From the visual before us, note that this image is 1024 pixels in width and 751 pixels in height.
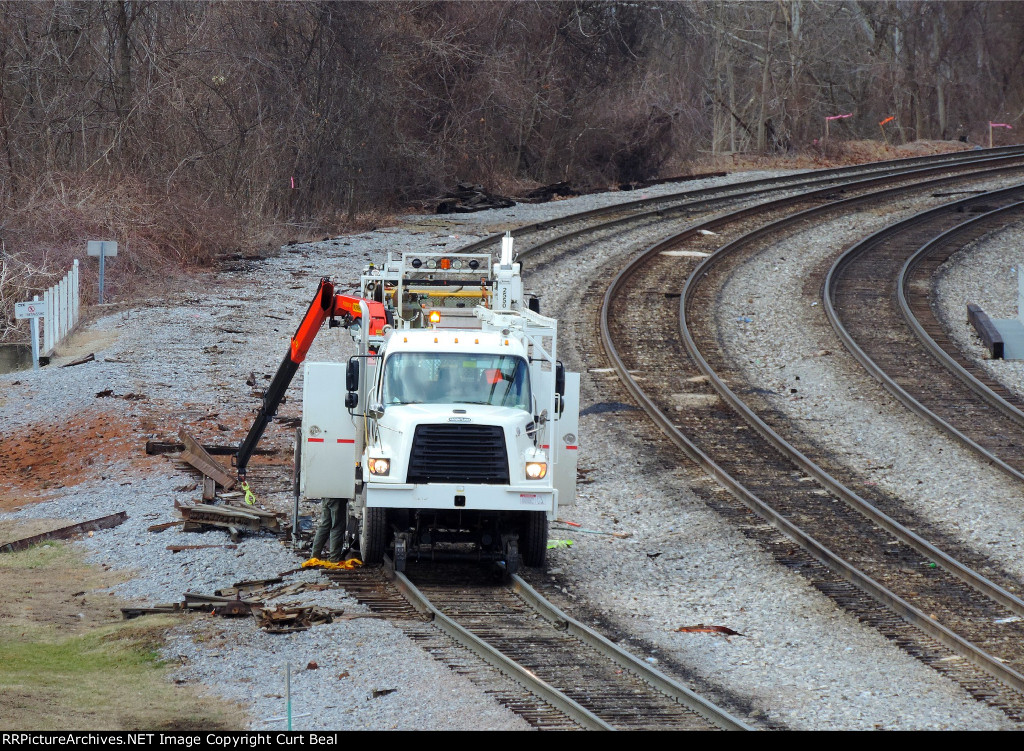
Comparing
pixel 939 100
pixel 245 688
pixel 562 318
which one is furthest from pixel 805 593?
pixel 939 100

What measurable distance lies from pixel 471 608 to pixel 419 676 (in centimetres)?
221

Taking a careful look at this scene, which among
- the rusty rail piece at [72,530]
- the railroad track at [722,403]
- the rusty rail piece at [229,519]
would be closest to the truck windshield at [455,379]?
the railroad track at [722,403]

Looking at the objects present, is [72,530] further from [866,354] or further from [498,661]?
[866,354]

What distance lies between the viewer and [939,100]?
65000 mm

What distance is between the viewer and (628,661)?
1123cm

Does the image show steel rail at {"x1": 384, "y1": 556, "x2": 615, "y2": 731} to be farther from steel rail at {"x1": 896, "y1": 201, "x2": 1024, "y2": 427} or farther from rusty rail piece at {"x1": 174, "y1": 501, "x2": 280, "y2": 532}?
steel rail at {"x1": 896, "y1": 201, "x2": 1024, "y2": 427}

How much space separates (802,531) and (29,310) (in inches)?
609

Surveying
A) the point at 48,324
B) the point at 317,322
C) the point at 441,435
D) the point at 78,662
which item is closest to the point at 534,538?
the point at 441,435

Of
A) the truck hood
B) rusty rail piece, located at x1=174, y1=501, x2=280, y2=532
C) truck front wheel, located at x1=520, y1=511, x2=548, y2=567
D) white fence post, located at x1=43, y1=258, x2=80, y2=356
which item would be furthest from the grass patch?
white fence post, located at x1=43, y1=258, x2=80, y2=356

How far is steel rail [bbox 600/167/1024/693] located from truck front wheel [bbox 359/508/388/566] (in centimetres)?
540

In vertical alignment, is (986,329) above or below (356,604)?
above

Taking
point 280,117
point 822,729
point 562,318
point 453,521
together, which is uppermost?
point 280,117

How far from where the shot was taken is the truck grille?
13266mm

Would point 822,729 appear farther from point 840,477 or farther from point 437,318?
point 840,477
